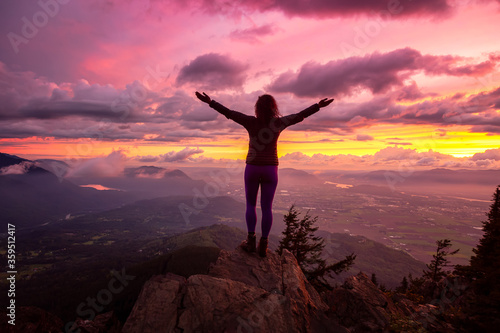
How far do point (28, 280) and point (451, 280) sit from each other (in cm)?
25759

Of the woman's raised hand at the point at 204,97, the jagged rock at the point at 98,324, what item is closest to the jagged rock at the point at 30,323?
the jagged rock at the point at 98,324

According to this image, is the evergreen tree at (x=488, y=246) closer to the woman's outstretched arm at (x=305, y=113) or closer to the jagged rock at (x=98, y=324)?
the woman's outstretched arm at (x=305, y=113)

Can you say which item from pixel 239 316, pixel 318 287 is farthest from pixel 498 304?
pixel 318 287

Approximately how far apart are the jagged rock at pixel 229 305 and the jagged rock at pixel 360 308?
72 centimetres

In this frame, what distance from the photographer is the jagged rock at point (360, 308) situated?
7486 millimetres

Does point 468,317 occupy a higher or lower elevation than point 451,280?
higher

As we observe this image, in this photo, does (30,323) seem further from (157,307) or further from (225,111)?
(225,111)

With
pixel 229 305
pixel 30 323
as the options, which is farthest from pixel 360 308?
pixel 30 323

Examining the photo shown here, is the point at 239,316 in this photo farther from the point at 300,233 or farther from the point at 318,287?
the point at 300,233

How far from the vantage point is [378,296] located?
930 centimetres

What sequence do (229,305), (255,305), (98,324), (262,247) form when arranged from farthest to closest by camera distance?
(98,324) < (262,247) < (255,305) < (229,305)

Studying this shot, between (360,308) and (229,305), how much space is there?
5.49 m

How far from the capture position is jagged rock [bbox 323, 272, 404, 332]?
7.49 meters

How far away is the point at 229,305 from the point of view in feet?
20.2
